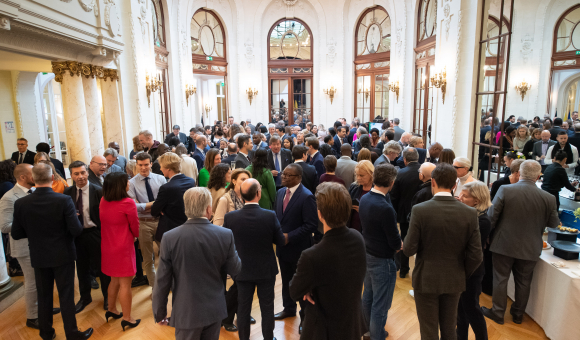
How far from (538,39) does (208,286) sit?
1312cm

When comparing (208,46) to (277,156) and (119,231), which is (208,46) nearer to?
(277,156)

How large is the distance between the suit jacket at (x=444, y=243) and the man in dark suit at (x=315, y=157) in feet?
9.53

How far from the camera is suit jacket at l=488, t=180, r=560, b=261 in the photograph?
3369 mm

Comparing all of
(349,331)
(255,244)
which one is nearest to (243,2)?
(255,244)

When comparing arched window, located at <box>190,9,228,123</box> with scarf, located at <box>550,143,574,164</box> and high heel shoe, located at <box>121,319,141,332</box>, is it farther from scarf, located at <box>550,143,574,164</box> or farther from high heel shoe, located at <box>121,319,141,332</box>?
scarf, located at <box>550,143,574,164</box>

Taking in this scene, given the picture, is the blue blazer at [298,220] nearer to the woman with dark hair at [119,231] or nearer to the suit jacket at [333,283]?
the suit jacket at [333,283]

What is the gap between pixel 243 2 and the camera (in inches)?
530

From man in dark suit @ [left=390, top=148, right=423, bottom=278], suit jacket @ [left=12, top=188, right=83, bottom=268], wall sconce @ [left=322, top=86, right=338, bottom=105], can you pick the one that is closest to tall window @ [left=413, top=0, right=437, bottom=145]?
wall sconce @ [left=322, top=86, right=338, bottom=105]

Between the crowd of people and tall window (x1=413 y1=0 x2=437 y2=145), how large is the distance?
565cm

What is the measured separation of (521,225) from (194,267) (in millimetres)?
3062

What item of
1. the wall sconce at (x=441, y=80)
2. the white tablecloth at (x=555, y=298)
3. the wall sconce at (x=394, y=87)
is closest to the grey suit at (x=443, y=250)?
the white tablecloth at (x=555, y=298)

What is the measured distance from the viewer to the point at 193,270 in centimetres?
231

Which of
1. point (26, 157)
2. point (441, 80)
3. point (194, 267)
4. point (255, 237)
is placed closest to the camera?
point (194, 267)

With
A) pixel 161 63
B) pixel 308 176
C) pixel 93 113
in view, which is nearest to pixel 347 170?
pixel 308 176
